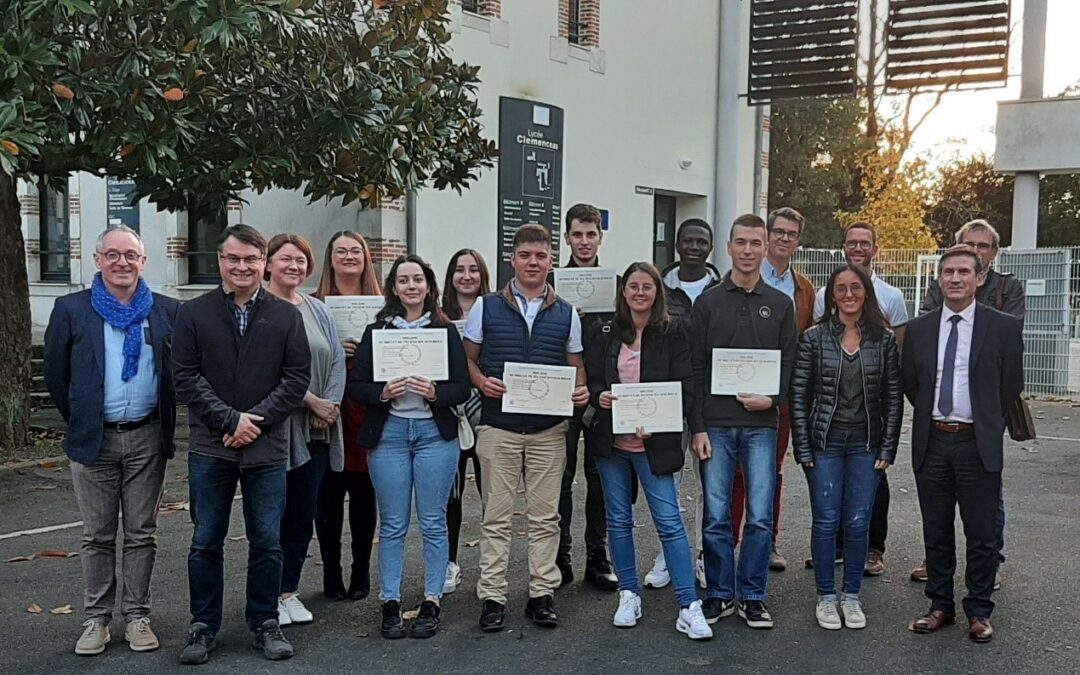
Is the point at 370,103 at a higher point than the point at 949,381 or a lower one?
higher

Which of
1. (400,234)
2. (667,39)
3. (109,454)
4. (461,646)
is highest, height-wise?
(667,39)

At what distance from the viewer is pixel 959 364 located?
5.21 meters

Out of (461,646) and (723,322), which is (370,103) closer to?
(723,322)

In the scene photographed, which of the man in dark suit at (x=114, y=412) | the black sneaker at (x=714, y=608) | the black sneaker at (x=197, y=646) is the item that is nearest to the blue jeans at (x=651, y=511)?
the black sneaker at (x=714, y=608)

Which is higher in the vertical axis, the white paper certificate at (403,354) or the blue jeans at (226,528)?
the white paper certificate at (403,354)

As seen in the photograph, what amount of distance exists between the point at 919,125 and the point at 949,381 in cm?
4064

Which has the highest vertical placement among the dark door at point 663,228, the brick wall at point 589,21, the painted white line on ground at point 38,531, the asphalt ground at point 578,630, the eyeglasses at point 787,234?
the brick wall at point 589,21

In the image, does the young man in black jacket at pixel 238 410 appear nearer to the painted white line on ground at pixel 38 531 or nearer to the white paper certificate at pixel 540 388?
the white paper certificate at pixel 540 388

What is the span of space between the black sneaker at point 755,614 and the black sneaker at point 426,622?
1.61m

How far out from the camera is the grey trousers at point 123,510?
4871mm

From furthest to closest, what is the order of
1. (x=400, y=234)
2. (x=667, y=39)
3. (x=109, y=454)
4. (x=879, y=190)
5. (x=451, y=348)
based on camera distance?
(x=879, y=190)
(x=667, y=39)
(x=400, y=234)
(x=451, y=348)
(x=109, y=454)

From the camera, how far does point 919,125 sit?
4241cm

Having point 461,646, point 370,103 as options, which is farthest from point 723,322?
point 370,103

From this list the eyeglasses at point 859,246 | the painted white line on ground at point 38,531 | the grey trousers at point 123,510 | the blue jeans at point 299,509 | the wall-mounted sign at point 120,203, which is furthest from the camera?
the wall-mounted sign at point 120,203
